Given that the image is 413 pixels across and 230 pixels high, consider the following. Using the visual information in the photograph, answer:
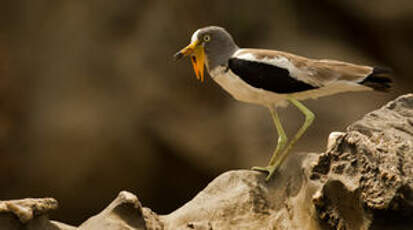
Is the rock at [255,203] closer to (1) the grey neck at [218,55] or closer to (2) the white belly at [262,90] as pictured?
(2) the white belly at [262,90]

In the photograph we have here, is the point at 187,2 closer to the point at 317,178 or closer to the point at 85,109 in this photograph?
the point at 85,109

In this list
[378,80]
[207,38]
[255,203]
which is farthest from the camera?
[207,38]

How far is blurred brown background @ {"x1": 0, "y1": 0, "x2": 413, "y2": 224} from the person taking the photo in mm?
3689

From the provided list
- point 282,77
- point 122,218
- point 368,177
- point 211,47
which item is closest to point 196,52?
point 211,47

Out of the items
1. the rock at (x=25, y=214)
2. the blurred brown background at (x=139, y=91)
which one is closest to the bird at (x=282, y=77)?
the rock at (x=25, y=214)

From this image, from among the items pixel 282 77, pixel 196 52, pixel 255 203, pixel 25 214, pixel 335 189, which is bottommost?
pixel 255 203

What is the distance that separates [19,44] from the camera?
3814 millimetres

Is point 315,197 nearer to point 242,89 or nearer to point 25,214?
point 242,89

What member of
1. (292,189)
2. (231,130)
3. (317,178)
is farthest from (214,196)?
(231,130)

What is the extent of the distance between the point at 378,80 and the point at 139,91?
78.6 inches

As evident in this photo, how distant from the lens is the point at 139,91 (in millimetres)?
3721

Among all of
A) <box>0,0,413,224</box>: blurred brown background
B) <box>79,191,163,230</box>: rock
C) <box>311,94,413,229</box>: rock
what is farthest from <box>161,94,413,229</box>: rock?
<box>0,0,413,224</box>: blurred brown background

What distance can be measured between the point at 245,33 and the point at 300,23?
386mm

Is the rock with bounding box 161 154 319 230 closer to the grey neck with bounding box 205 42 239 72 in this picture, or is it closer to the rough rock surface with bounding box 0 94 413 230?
the rough rock surface with bounding box 0 94 413 230
